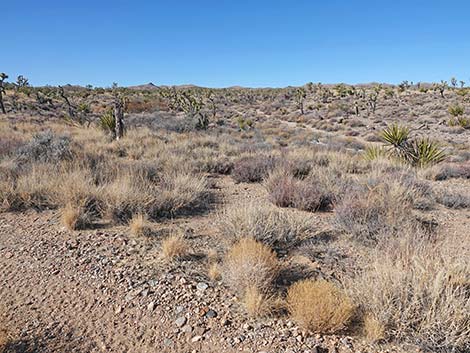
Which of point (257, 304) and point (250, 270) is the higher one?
point (250, 270)

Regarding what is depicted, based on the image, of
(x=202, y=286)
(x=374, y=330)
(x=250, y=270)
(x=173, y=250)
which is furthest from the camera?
(x=173, y=250)

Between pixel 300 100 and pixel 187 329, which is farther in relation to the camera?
pixel 300 100

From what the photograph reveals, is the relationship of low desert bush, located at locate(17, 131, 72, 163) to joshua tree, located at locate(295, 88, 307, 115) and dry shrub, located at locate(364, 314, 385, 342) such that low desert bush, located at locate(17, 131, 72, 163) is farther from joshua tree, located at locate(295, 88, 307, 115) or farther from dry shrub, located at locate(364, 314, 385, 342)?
joshua tree, located at locate(295, 88, 307, 115)

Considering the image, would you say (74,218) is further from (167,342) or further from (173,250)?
(167,342)

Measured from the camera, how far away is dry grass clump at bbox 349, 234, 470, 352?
110 inches

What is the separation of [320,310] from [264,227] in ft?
6.30

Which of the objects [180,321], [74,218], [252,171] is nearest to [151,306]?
[180,321]

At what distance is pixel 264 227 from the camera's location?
4840 millimetres

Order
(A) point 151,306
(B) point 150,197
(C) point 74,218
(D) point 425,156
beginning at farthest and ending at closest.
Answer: (D) point 425,156 < (B) point 150,197 < (C) point 74,218 < (A) point 151,306

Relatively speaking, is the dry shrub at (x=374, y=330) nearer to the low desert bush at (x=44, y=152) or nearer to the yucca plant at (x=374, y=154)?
the low desert bush at (x=44, y=152)

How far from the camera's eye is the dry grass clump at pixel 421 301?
2.80 metres

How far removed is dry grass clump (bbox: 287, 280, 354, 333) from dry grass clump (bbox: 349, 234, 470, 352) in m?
0.25

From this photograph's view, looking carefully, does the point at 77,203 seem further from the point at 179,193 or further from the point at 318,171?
the point at 318,171

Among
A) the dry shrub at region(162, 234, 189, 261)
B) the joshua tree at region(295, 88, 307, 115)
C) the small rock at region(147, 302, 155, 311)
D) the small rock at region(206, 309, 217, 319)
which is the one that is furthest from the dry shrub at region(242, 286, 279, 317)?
the joshua tree at region(295, 88, 307, 115)
